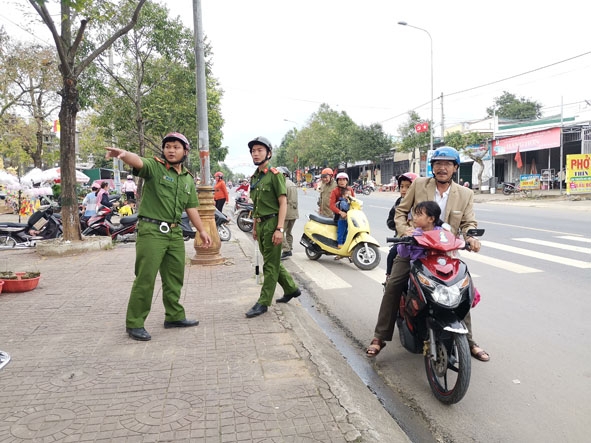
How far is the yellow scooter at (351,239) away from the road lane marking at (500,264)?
1645mm

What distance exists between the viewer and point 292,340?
3.74 metres

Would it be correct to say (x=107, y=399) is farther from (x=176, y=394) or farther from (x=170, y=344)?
(x=170, y=344)

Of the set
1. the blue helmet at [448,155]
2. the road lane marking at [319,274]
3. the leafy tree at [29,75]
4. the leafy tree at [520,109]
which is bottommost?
the road lane marking at [319,274]

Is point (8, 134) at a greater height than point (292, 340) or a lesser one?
greater

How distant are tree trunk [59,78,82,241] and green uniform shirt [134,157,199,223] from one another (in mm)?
5456

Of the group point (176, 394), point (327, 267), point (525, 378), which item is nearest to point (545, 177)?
point (327, 267)

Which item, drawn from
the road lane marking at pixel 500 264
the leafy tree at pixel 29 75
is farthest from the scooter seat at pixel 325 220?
the leafy tree at pixel 29 75

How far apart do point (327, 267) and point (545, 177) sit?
964 inches

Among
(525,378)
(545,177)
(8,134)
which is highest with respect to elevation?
(8,134)

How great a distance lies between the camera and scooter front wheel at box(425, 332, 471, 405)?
Answer: 9.09 feet

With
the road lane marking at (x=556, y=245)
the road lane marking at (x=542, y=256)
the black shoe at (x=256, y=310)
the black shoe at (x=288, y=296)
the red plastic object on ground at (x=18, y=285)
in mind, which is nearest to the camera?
the black shoe at (x=256, y=310)

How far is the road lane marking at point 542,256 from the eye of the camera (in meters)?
6.97

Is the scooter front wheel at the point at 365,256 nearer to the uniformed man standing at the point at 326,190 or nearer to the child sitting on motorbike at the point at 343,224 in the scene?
the child sitting on motorbike at the point at 343,224

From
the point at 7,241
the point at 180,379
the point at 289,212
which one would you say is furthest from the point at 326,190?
the point at 7,241
